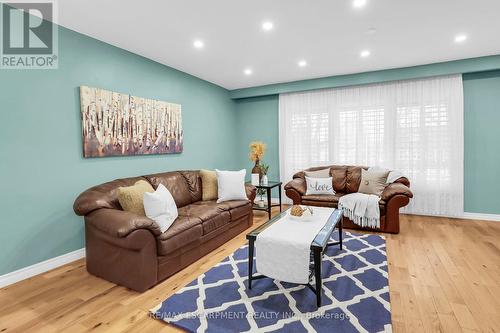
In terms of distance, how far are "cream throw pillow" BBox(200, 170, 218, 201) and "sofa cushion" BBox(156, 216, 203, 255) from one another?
1054 mm

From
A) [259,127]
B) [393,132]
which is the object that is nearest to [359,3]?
[393,132]

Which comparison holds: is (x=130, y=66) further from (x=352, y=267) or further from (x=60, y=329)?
(x=352, y=267)

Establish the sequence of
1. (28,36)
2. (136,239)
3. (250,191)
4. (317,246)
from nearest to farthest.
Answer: (317,246)
(136,239)
(28,36)
(250,191)

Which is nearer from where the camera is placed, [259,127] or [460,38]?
[460,38]

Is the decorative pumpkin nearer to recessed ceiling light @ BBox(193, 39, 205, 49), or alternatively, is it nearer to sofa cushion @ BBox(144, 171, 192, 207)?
sofa cushion @ BBox(144, 171, 192, 207)

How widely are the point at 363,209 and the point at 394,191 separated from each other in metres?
0.51

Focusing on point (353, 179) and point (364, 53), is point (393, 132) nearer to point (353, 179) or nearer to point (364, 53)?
point (353, 179)

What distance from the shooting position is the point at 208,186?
4039 mm

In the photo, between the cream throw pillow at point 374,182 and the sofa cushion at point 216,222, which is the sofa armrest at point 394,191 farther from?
the sofa cushion at point 216,222

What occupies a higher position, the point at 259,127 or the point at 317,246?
the point at 259,127

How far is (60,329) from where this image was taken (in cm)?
186

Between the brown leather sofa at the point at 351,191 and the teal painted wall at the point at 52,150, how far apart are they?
2547mm

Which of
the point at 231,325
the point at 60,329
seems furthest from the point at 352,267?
the point at 60,329

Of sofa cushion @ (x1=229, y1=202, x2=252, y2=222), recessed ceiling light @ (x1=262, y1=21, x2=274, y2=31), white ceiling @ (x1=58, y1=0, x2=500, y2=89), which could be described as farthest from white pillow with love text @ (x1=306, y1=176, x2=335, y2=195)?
recessed ceiling light @ (x1=262, y1=21, x2=274, y2=31)
